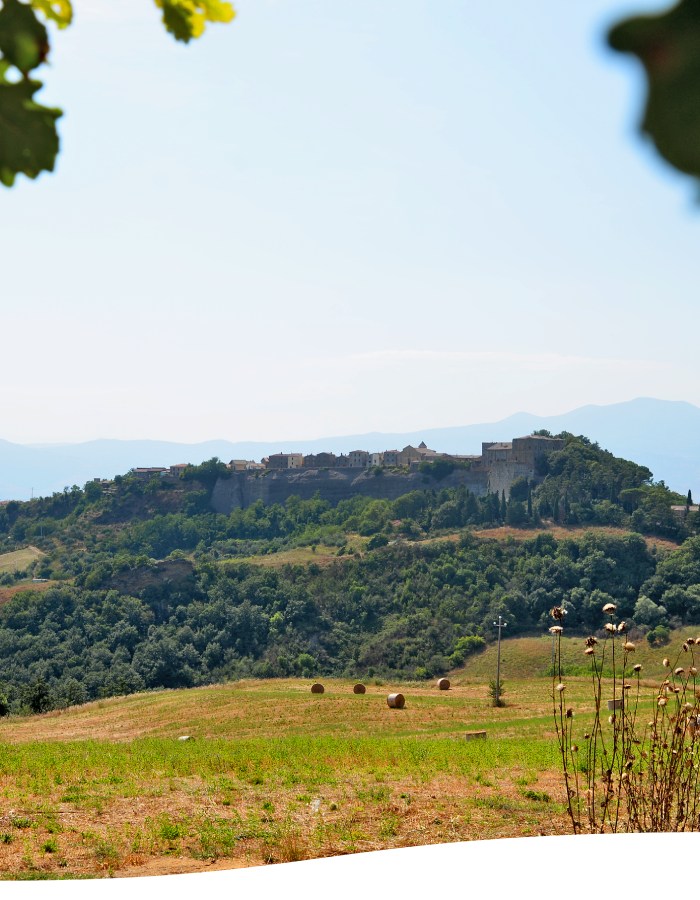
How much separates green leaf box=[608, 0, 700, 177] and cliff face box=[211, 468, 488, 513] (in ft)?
213

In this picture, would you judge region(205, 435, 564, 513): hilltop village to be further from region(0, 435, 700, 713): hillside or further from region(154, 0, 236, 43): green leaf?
region(154, 0, 236, 43): green leaf

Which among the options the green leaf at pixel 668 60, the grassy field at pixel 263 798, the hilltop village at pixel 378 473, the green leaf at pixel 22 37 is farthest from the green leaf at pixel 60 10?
the hilltop village at pixel 378 473

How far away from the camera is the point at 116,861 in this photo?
7109mm

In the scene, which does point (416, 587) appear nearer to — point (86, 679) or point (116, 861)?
point (86, 679)

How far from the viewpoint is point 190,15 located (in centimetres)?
72

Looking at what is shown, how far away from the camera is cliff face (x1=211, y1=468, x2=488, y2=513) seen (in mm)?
66875

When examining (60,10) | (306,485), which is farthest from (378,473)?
(60,10)

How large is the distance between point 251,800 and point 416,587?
122 feet

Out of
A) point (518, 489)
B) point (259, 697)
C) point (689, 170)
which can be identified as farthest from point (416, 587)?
point (689, 170)

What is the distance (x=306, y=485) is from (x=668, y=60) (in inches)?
2758

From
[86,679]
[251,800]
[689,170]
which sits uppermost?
[689,170]

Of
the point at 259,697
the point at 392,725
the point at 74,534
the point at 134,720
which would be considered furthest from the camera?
the point at 74,534

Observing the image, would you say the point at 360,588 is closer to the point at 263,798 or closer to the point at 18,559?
the point at 18,559

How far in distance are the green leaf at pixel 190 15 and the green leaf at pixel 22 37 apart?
0.09 meters
